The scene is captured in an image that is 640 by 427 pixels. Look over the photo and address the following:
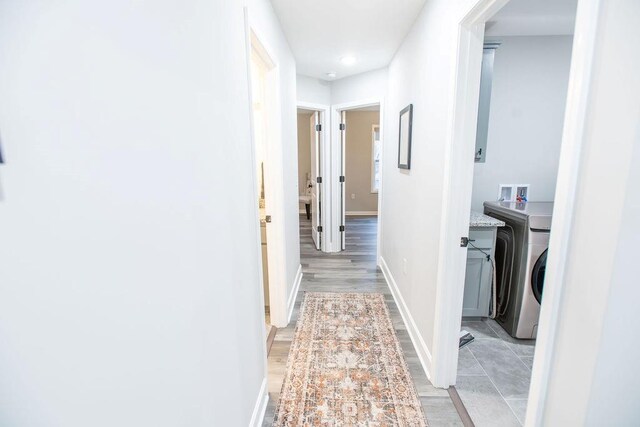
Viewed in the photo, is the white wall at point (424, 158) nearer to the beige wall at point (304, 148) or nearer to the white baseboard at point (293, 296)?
the white baseboard at point (293, 296)

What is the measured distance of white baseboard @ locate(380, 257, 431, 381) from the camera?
2008 mm

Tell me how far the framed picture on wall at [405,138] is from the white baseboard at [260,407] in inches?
76.1

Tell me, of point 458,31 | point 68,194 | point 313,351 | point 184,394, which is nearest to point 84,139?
point 68,194

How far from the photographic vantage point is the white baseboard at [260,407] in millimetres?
1526

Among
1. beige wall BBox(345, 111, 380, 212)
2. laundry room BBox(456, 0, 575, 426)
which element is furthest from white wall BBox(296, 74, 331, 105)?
beige wall BBox(345, 111, 380, 212)

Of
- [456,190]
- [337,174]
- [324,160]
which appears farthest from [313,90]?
[456,190]

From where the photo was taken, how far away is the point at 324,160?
423cm

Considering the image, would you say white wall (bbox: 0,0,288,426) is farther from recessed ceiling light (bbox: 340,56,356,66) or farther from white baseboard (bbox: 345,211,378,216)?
white baseboard (bbox: 345,211,378,216)

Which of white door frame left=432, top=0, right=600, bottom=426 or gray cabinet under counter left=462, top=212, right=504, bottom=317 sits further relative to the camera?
gray cabinet under counter left=462, top=212, right=504, bottom=317

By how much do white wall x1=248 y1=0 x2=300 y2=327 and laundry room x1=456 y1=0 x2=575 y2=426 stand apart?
1.49 metres

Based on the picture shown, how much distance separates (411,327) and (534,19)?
2519mm

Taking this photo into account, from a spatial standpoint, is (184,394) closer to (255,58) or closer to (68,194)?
(68,194)

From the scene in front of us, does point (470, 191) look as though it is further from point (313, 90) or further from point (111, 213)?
point (313, 90)

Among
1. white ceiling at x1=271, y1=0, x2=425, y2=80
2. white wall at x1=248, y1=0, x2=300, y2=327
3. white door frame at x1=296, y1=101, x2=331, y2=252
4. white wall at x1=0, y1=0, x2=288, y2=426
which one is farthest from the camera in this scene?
white door frame at x1=296, y1=101, x2=331, y2=252
